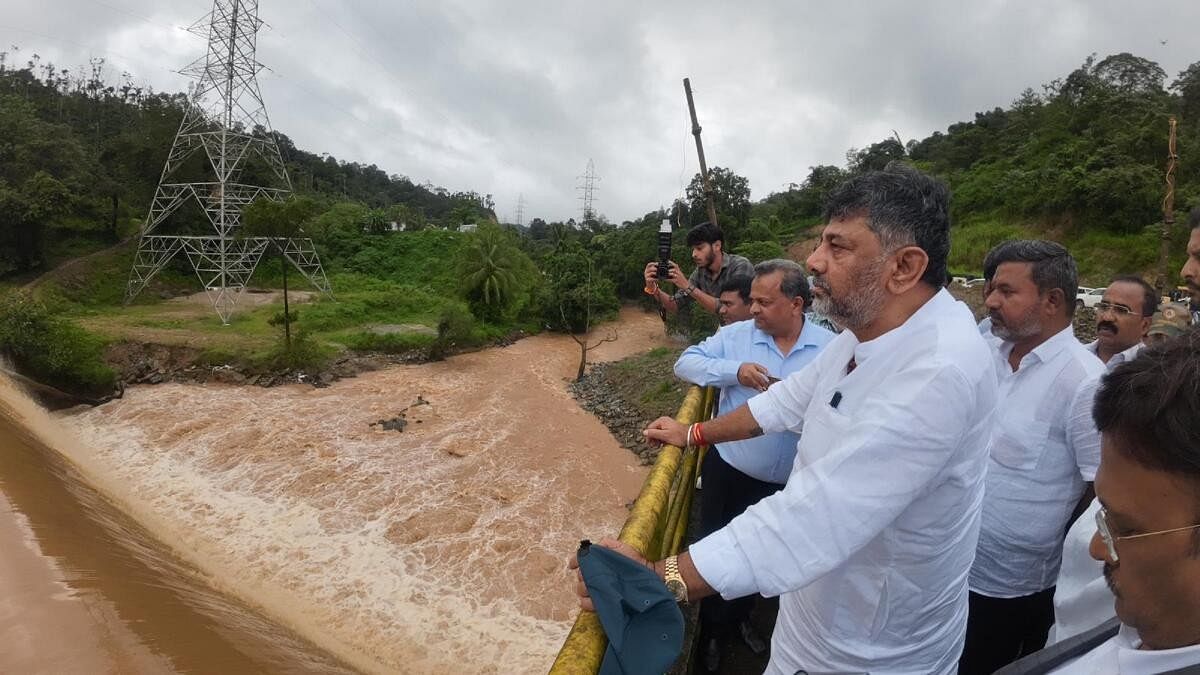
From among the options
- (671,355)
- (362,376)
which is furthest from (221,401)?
(671,355)

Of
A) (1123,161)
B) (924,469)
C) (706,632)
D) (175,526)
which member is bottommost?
(175,526)

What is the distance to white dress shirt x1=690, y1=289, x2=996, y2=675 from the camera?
109 cm

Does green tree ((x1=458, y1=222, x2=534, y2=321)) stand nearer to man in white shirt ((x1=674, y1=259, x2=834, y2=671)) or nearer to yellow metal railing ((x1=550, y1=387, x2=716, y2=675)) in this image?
yellow metal railing ((x1=550, y1=387, x2=716, y2=675))

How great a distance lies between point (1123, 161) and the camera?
19797 mm

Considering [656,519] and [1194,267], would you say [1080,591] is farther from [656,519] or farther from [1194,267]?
[1194,267]

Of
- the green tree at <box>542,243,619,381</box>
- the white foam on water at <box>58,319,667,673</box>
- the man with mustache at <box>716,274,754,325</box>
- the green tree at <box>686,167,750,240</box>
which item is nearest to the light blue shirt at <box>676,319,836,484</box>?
the man with mustache at <box>716,274,754,325</box>

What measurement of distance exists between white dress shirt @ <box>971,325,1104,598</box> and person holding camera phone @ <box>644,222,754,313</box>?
2015 millimetres

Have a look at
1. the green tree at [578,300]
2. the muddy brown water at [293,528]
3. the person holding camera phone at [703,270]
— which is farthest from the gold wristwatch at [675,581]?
the green tree at [578,300]

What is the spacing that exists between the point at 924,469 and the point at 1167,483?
34 centimetres

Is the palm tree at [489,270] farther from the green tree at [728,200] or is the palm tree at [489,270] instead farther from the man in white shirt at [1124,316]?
the man in white shirt at [1124,316]

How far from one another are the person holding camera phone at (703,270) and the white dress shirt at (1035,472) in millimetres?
2015

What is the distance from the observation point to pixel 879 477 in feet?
3.58

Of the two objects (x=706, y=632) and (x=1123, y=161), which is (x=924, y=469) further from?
(x=1123, y=161)

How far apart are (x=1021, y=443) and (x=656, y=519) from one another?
1269mm
